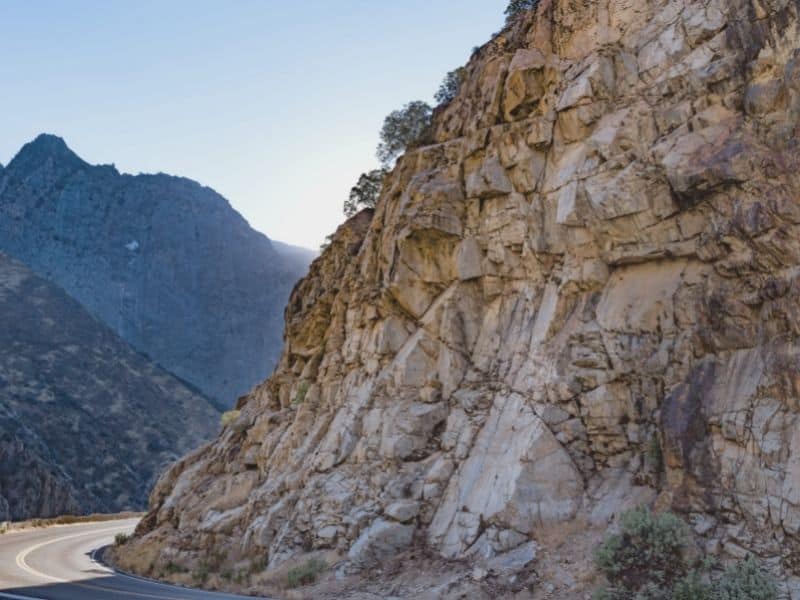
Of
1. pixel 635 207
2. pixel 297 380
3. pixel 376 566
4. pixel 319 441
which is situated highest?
pixel 635 207

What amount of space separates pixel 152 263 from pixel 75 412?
5329 centimetres

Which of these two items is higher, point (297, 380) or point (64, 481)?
point (297, 380)

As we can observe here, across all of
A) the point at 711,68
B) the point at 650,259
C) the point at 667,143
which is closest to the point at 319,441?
the point at 650,259

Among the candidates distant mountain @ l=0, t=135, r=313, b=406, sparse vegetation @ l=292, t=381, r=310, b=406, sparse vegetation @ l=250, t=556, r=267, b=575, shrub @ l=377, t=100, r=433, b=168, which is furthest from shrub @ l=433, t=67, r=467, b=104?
distant mountain @ l=0, t=135, r=313, b=406

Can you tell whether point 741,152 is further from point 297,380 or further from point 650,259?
point 297,380

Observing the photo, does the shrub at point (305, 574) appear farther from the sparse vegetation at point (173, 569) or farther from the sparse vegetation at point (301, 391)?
the sparse vegetation at point (301, 391)

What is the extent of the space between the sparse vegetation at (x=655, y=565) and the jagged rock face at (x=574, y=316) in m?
0.57

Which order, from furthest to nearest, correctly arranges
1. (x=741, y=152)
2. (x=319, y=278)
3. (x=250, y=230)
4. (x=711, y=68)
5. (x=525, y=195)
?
(x=250, y=230), (x=319, y=278), (x=525, y=195), (x=711, y=68), (x=741, y=152)

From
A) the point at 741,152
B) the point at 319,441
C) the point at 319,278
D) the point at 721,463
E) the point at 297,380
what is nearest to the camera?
the point at 721,463

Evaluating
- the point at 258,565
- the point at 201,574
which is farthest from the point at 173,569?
the point at 258,565

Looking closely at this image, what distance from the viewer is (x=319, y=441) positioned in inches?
902

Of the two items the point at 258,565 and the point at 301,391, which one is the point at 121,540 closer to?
the point at 301,391

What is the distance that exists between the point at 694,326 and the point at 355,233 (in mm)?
16634

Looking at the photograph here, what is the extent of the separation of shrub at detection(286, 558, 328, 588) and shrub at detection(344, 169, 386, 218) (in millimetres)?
20249
